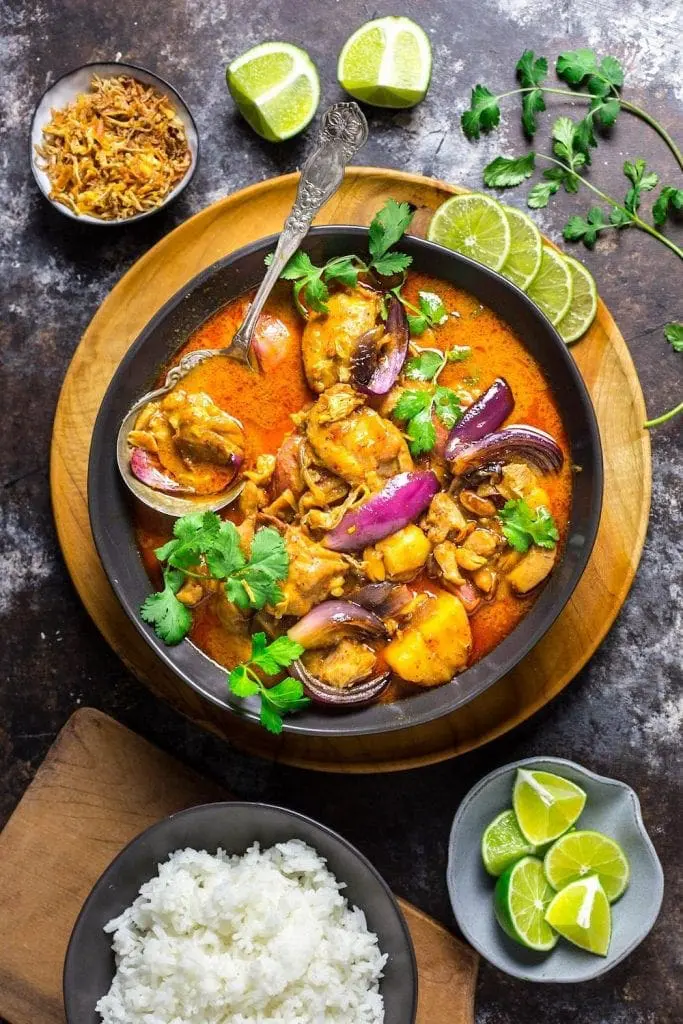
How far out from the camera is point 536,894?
14.1ft

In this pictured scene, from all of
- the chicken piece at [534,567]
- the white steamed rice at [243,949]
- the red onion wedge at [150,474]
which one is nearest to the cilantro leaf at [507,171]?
the chicken piece at [534,567]

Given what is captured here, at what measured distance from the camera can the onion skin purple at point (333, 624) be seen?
411 cm

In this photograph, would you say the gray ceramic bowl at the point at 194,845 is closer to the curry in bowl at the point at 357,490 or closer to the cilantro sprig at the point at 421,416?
the curry in bowl at the point at 357,490

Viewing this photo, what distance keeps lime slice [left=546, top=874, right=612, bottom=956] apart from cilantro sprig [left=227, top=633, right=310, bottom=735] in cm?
148

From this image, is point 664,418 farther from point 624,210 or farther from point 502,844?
point 502,844

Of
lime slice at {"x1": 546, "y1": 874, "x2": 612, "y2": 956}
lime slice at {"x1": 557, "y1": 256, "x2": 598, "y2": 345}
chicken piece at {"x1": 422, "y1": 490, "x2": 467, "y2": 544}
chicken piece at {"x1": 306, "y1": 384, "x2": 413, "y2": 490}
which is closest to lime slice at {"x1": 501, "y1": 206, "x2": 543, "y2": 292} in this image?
lime slice at {"x1": 557, "y1": 256, "x2": 598, "y2": 345}

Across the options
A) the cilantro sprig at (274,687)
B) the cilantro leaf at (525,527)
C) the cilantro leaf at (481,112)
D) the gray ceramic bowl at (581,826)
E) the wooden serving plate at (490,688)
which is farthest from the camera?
the cilantro leaf at (481,112)

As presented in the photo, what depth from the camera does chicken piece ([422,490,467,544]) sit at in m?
4.19

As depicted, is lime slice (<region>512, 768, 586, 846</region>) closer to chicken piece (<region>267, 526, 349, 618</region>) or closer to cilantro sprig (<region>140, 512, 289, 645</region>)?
chicken piece (<region>267, 526, 349, 618</region>)

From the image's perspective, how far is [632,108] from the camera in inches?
191

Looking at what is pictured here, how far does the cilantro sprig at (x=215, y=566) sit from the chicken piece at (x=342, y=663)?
0.35 m

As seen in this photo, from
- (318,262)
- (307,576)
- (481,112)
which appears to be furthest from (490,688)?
(481,112)

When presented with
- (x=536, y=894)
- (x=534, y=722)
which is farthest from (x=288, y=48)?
(x=536, y=894)

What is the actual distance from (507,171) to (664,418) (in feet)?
4.66
